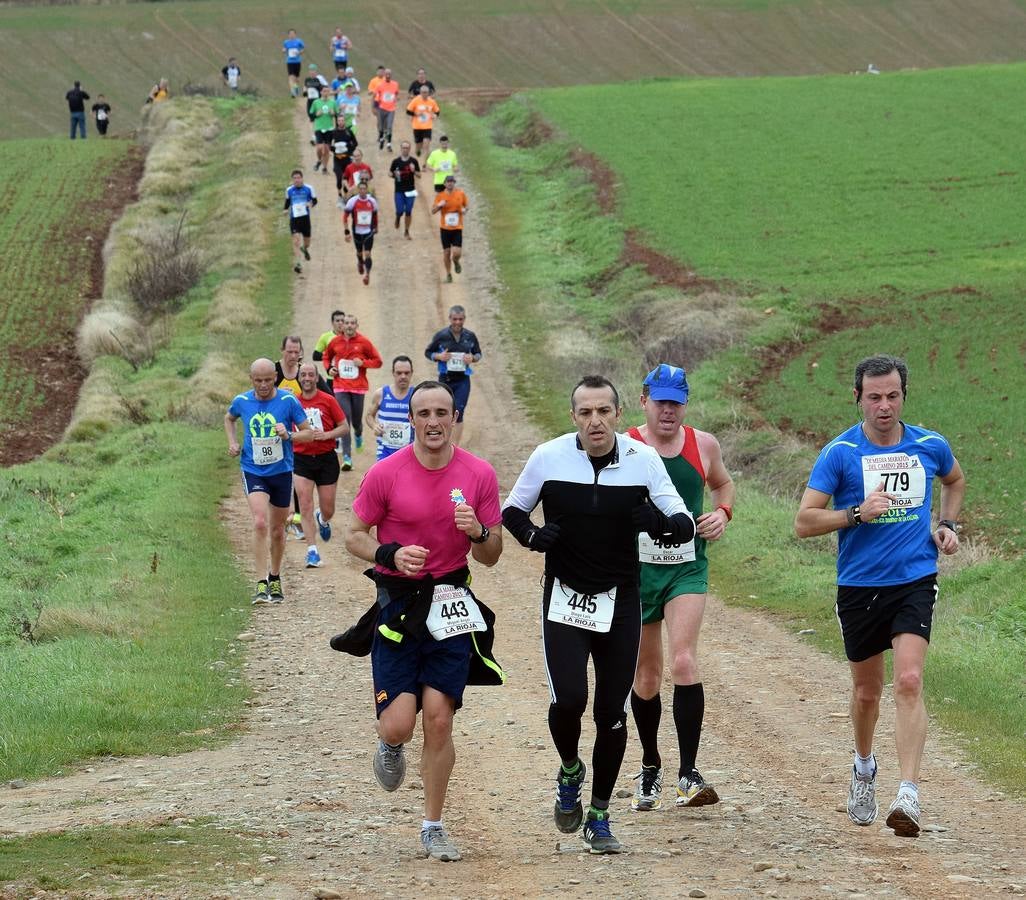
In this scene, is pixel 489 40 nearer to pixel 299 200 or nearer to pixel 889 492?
pixel 299 200

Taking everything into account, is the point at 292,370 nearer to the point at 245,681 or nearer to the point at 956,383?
the point at 245,681

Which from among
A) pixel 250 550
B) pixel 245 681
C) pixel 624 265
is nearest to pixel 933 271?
pixel 624 265

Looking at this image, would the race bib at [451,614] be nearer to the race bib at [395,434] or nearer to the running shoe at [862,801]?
the running shoe at [862,801]

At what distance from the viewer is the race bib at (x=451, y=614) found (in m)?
7.35

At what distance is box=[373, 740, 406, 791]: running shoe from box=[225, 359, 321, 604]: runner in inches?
276

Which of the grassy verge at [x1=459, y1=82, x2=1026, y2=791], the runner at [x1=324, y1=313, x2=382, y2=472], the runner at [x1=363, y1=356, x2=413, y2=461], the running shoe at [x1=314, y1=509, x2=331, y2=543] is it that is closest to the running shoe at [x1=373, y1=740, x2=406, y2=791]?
the grassy verge at [x1=459, y1=82, x2=1026, y2=791]

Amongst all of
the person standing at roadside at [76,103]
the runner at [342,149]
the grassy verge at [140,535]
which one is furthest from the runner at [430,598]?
the person standing at roadside at [76,103]

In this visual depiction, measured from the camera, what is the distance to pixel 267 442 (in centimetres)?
1427

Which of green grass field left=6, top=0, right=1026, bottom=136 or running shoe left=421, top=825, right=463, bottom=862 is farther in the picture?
green grass field left=6, top=0, right=1026, bottom=136

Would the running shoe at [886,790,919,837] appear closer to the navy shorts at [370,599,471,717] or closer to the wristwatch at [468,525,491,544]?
the navy shorts at [370,599,471,717]

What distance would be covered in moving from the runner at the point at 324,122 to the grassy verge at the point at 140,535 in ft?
7.48

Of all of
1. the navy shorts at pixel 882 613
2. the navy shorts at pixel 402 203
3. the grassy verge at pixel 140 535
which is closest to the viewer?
the navy shorts at pixel 882 613

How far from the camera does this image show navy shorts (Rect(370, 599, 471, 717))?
7.36 metres

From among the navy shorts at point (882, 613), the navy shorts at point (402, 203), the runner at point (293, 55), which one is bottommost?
the navy shorts at point (882, 613)
